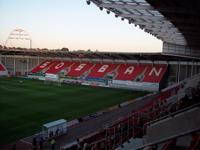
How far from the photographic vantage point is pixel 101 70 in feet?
172

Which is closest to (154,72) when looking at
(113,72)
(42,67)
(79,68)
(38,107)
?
(113,72)

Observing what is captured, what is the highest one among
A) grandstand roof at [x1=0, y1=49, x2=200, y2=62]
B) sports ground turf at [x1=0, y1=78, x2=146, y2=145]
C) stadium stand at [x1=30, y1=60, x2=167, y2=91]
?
grandstand roof at [x1=0, y1=49, x2=200, y2=62]

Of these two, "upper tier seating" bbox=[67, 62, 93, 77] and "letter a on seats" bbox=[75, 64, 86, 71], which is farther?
"letter a on seats" bbox=[75, 64, 86, 71]

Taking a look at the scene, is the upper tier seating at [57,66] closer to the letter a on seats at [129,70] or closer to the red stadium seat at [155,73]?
the letter a on seats at [129,70]

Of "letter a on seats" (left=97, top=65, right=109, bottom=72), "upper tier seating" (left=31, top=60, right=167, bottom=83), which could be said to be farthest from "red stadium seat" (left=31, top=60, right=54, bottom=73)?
"letter a on seats" (left=97, top=65, right=109, bottom=72)

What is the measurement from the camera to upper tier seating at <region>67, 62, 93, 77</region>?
173 ft

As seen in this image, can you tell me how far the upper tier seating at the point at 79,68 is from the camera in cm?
5259

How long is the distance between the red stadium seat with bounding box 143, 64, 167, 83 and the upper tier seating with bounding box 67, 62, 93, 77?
40.2 feet

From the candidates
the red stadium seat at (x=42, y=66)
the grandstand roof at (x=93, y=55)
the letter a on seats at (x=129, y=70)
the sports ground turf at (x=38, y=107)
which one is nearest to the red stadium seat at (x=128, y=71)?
the letter a on seats at (x=129, y=70)

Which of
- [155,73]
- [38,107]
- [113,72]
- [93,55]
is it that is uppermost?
[93,55]

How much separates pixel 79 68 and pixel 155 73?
1570 centimetres

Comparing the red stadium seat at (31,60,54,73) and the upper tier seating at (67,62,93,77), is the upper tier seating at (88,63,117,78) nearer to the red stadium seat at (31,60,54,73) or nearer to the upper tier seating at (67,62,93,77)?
the upper tier seating at (67,62,93,77)

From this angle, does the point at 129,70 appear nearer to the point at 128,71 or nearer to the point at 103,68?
the point at 128,71

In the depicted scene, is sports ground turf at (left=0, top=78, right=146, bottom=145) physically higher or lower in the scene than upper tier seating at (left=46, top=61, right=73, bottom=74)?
lower
